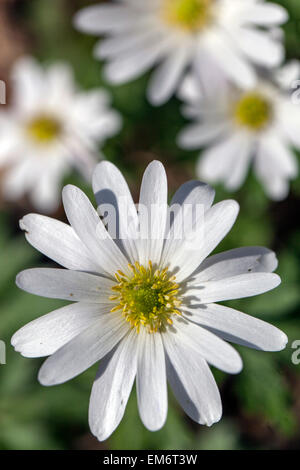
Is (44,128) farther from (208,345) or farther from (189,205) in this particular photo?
(208,345)

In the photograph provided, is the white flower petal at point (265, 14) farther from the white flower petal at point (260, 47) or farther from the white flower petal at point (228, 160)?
the white flower petal at point (228, 160)

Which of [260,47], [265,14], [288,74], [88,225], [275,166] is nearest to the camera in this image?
[88,225]

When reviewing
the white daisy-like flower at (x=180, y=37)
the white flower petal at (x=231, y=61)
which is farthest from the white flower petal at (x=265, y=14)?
the white flower petal at (x=231, y=61)

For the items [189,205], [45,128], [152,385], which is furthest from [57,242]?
[45,128]

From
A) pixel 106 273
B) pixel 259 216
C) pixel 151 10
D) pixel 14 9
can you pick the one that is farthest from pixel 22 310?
pixel 14 9

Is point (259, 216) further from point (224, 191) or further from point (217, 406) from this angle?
point (217, 406)

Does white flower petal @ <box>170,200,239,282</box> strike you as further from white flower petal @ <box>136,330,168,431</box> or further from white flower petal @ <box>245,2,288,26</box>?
white flower petal @ <box>245,2,288,26</box>
